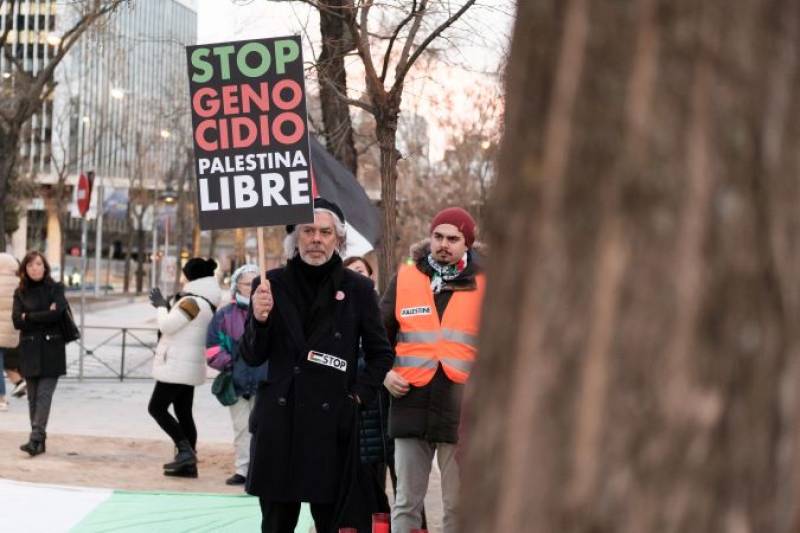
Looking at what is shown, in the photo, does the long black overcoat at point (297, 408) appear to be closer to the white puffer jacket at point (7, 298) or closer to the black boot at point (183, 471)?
the black boot at point (183, 471)

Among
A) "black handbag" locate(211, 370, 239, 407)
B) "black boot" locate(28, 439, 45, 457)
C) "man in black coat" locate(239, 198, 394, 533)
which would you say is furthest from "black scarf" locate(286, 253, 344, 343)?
"black boot" locate(28, 439, 45, 457)

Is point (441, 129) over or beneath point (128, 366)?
over

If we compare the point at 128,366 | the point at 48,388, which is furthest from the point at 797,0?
the point at 128,366

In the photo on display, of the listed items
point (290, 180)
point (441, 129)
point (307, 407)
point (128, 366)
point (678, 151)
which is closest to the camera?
point (678, 151)

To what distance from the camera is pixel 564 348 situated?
156 centimetres

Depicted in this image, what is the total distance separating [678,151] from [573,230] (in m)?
0.15

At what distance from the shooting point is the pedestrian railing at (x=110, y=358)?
69.6 feet

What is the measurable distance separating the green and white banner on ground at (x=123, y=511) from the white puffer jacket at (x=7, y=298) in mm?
5494

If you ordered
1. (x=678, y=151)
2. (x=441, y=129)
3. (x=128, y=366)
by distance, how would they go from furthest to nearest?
(x=441, y=129) < (x=128, y=366) < (x=678, y=151)

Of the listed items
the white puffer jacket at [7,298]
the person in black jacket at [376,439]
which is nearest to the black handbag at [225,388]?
the person in black jacket at [376,439]

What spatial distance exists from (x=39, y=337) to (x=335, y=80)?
429 centimetres

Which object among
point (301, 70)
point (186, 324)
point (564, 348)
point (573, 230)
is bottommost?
point (186, 324)

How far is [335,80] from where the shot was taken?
1449 centimetres

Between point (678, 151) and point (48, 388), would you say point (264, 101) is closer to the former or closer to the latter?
point (678, 151)
